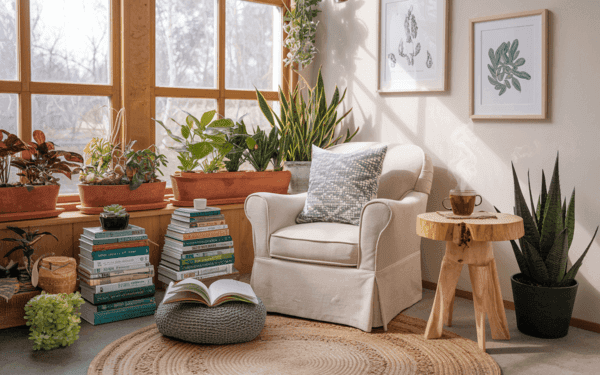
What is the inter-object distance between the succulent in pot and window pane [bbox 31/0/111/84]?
3.15 feet

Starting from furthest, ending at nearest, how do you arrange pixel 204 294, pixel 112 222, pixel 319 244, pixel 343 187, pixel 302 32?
1. pixel 302 32
2. pixel 343 187
3. pixel 112 222
4. pixel 319 244
5. pixel 204 294

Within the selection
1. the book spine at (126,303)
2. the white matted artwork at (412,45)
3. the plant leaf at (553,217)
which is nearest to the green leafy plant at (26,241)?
the book spine at (126,303)

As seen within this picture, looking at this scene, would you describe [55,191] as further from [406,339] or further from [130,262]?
[406,339]

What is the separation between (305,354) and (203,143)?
153 centimetres

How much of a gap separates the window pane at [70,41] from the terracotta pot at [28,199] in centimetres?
75

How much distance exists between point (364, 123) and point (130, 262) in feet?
6.12

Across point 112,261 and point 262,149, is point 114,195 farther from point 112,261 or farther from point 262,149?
point 262,149

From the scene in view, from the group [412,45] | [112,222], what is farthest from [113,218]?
[412,45]

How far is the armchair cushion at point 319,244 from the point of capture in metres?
2.71

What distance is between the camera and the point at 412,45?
353 centimetres

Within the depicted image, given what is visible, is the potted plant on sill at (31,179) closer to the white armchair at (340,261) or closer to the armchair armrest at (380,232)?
the white armchair at (340,261)

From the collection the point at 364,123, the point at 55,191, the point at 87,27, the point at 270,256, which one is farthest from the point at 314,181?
the point at 87,27

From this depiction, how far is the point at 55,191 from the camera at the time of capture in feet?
9.71

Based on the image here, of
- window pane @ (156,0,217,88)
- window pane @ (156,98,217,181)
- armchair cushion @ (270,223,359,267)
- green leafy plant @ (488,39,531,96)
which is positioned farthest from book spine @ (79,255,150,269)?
green leafy plant @ (488,39,531,96)
